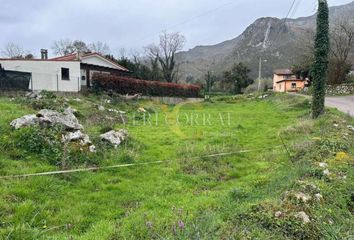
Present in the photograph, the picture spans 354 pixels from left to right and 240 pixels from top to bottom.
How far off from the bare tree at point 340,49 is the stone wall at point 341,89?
210cm

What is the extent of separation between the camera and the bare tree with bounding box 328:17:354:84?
34.5 m

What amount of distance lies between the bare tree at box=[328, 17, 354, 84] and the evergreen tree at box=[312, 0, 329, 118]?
75.1 feet

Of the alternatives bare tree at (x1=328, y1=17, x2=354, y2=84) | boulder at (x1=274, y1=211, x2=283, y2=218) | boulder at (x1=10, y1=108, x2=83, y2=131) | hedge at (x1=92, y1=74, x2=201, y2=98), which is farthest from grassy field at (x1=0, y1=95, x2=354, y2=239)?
bare tree at (x1=328, y1=17, x2=354, y2=84)

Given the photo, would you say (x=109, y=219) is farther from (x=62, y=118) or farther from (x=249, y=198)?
(x=62, y=118)

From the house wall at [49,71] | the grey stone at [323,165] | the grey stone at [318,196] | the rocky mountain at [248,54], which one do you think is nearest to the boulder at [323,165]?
the grey stone at [323,165]

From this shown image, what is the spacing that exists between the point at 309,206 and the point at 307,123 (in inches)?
339

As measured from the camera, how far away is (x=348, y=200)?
15.4ft

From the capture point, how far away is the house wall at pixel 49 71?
2347 cm

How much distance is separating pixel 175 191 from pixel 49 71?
21109 mm

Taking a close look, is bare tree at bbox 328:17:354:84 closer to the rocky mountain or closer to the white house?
the rocky mountain

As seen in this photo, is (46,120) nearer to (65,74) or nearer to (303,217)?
(303,217)

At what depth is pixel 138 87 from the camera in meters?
27.7

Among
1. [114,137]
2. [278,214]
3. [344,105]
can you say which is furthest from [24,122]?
[344,105]

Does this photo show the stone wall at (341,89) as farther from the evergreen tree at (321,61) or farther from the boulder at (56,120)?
the boulder at (56,120)
